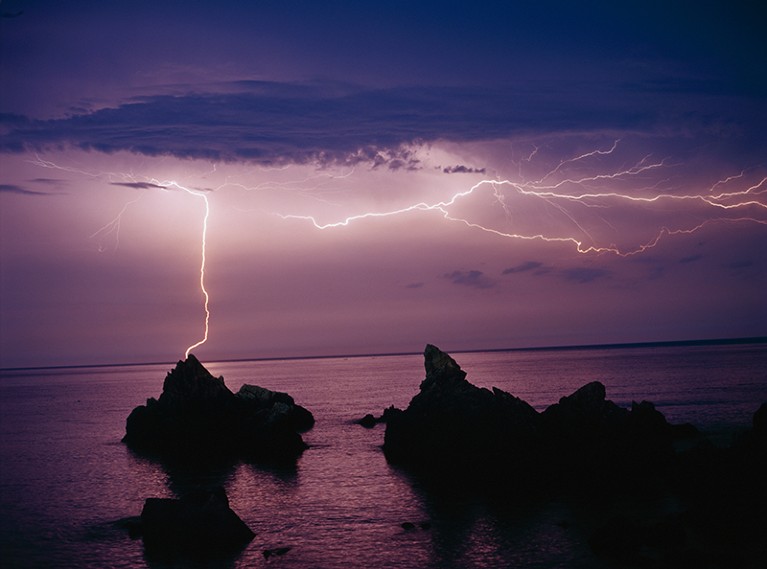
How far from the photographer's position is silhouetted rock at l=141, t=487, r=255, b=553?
1013 inches

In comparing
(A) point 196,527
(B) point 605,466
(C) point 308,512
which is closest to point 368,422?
(B) point 605,466

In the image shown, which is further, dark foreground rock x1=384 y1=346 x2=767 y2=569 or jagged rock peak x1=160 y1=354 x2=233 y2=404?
jagged rock peak x1=160 y1=354 x2=233 y2=404

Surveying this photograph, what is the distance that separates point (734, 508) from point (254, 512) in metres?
20.7

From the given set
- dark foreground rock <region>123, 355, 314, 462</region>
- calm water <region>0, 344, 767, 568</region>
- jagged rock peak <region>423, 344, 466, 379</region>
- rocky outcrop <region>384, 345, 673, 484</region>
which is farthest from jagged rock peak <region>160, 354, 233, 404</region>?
rocky outcrop <region>384, 345, 673, 484</region>

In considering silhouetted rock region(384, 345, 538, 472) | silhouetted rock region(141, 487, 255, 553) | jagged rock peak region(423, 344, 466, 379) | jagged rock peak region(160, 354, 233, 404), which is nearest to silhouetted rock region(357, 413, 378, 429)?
jagged rock peak region(160, 354, 233, 404)

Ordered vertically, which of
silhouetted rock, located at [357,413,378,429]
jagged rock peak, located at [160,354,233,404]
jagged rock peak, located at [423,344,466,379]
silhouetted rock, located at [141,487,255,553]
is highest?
jagged rock peak, located at [423,344,466,379]

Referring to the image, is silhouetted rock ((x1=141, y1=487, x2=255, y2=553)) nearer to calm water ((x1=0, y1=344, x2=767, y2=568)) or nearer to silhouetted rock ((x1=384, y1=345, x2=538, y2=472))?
calm water ((x1=0, y1=344, x2=767, y2=568))

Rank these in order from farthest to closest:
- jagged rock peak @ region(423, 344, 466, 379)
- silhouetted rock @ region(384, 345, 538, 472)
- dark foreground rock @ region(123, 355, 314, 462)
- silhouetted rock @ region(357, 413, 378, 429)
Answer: silhouetted rock @ region(357, 413, 378, 429), dark foreground rock @ region(123, 355, 314, 462), jagged rock peak @ region(423, 344, 466, 379), silhouetted rock @ region(384, 345, 538, 472)

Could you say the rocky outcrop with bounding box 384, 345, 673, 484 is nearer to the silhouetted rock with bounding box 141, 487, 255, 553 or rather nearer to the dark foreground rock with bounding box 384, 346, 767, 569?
the dark foreground rock with bounding box 384, 346, 767, 569

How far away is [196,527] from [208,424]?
95.3 ft

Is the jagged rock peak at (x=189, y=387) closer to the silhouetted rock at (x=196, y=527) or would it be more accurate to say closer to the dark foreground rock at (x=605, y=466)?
the dark foreground rock at (x=605, y=466)

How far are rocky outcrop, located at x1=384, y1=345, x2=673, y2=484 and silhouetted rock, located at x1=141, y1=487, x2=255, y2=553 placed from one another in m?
15.7

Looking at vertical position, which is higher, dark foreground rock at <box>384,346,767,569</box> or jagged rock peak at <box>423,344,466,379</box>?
jagged rock peak at <box>423,344,466,379</box>

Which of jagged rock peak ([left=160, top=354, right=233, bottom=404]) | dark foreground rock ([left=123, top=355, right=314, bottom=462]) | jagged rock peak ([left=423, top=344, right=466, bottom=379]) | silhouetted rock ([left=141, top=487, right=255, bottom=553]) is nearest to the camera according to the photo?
silhouetted rock ([left=141, top=487, right=255, bottom=553])
